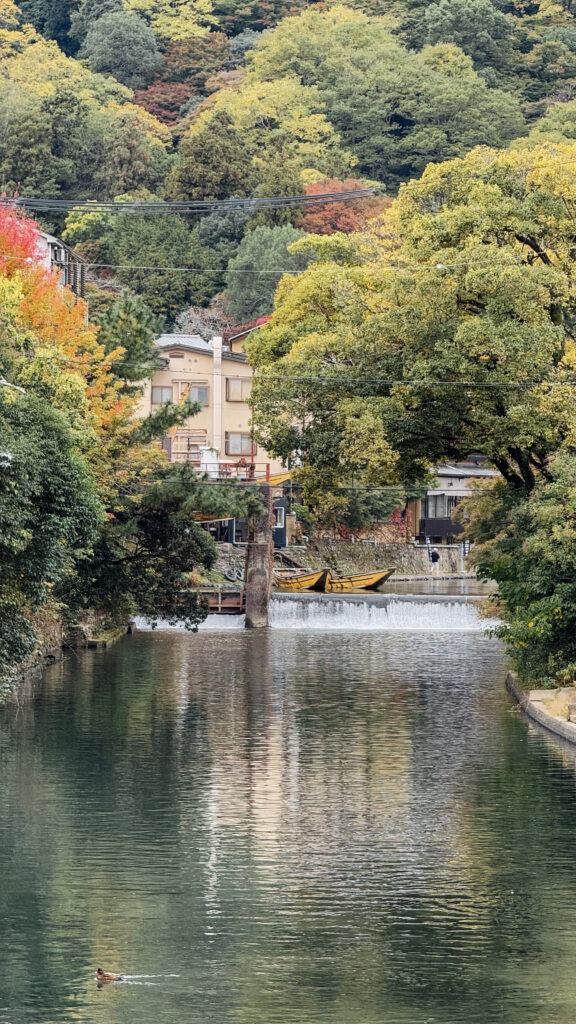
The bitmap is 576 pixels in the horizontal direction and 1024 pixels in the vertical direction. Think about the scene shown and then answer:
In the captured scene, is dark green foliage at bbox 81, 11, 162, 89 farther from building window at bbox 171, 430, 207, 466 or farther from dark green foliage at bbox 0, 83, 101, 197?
building window at bbox 171, 430, 207, 466

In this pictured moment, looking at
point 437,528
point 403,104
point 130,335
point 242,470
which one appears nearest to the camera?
point 130,335

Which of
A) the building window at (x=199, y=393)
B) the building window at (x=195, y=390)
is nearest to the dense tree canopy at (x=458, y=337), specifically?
the building window at (x=199, y=393)

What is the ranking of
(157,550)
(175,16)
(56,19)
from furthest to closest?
(56,19)
(175,16)
(157,550)

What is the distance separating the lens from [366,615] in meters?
68.9

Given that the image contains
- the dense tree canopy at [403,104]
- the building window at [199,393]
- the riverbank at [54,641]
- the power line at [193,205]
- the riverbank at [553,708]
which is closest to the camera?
the riverbank at [553,708]

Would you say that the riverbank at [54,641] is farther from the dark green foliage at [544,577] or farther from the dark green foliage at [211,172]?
the dark green foliage at [211,172]

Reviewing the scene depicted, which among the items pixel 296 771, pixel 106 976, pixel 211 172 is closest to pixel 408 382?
pixel 296 771

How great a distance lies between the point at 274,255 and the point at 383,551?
68.8 ft

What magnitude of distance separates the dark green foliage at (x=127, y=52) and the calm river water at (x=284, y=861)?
11206cm

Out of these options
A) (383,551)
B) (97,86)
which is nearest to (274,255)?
(383,551)

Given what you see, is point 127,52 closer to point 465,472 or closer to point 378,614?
point 465,472

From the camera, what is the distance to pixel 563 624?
3819cm

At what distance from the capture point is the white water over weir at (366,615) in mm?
68062

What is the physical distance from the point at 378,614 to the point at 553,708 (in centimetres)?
3128
